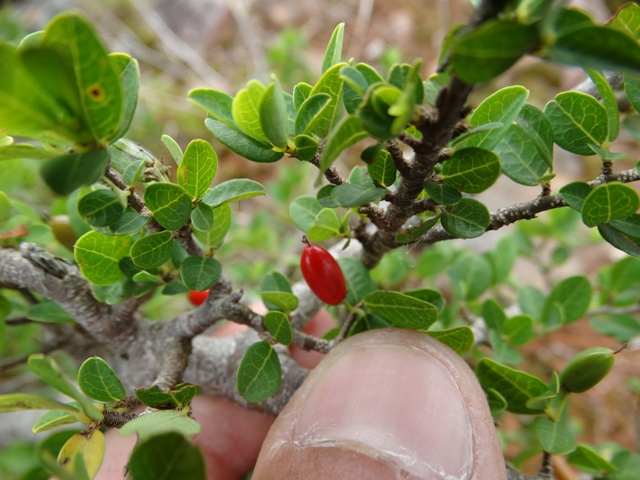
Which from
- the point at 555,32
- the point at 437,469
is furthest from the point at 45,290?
the point at 555,32

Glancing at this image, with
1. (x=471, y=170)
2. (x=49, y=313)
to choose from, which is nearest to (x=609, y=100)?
(x=471, y=170)

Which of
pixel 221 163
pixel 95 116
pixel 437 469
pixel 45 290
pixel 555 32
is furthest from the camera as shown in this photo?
pixel 221 163

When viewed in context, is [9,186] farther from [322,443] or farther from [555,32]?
[555,32]

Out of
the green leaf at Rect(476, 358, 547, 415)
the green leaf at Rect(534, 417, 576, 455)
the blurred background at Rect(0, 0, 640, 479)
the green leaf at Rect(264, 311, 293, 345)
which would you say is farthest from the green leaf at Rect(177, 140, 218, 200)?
the blurred background at Rect(0, 0, 640, 479)

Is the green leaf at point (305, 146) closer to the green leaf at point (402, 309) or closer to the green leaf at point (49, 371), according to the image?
the green leaf at point (402, 309)

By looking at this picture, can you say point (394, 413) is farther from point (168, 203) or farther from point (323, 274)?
point (168, 203)

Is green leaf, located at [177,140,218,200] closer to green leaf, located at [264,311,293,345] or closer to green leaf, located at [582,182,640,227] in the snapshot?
green leaf, located at [264,311,293,345]

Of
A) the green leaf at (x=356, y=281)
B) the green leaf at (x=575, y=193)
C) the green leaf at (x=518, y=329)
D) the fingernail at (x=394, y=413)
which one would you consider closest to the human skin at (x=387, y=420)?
the fingernail at (x=394, y=413)
